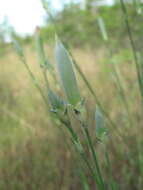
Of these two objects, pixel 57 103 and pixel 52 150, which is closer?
pixel 57 103

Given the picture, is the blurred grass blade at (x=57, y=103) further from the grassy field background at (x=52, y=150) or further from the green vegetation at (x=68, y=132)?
the grassy field background at (x=52, y=150)

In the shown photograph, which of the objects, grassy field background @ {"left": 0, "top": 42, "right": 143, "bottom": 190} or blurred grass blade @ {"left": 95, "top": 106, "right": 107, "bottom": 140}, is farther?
grassy field background @ {"left": 0, "top": 42, "right": 143, "bottom": 190}

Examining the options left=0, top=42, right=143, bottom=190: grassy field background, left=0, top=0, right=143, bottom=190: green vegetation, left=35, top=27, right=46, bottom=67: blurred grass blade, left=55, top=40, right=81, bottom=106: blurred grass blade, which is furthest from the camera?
left=0, top=42, right=143, bottom=190: grassy field background

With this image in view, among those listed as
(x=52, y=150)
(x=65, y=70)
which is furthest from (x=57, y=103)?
(x=52, y=150)

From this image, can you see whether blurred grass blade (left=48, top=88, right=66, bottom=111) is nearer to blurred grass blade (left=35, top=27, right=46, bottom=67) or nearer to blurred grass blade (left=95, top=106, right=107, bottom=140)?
blurred grass blade (left=95, top=106, right=107, bottom=140)

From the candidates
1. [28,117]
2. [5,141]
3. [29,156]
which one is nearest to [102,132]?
[29,156]

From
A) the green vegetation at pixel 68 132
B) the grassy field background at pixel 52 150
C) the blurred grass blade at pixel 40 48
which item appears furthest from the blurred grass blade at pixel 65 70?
the grassy field background at pixel 52 150

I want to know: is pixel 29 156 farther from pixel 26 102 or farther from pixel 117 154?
pixel 26 102

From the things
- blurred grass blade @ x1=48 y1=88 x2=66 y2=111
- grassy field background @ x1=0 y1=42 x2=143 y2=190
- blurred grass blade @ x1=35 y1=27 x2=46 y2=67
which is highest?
grassy field background @ x1=0 y1=42 x2=143 y2=190

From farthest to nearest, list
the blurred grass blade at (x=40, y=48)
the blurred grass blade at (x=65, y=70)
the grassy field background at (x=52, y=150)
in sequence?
the grassy field background at (x=52, y=150) → the blurred grass blade at (x=40, y=48) → the blurred grass blade at (x=65, y=70)

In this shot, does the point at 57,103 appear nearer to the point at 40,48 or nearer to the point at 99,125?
the point at 99,125

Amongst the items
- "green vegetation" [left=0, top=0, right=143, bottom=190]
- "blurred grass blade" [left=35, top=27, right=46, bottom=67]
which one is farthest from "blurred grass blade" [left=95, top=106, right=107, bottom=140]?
"blurred grass blade" [left=35, top=27, right=46, bottom=67]
